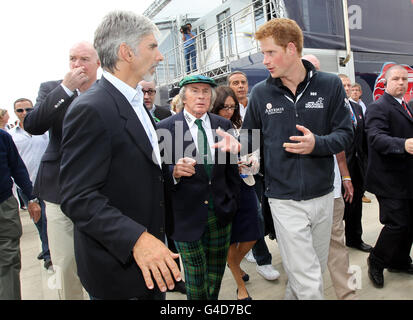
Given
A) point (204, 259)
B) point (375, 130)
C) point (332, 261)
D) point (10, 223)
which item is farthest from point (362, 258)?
point (10, 223)

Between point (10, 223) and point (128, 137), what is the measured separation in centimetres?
205

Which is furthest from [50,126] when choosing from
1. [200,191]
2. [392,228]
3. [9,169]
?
[392,228]

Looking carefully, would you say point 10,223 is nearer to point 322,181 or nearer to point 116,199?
point 116,199

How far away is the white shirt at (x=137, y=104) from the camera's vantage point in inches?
57.2

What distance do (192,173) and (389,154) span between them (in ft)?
A: 7.24

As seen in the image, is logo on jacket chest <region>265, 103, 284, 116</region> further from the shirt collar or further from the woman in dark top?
the shirt collar

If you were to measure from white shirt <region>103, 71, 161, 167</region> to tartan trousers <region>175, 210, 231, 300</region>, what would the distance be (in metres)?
1.09

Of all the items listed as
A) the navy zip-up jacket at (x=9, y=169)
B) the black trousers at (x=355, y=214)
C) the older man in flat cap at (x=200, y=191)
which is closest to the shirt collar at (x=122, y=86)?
the older man in flat cap at (x=200, y=191)

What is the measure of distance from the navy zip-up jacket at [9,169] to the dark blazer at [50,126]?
0.36 meters

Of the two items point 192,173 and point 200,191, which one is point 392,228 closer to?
point 200,191

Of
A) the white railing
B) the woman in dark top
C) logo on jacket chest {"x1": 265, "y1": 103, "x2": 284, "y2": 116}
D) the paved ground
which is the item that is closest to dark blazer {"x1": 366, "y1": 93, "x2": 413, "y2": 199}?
the paved ground

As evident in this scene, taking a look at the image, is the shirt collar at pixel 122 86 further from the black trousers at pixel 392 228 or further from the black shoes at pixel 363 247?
the black shoes at pixel 363 247
